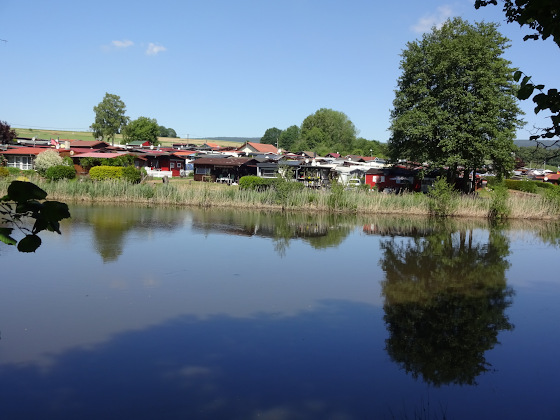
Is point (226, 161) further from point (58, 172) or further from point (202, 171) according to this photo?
point (58, 172)

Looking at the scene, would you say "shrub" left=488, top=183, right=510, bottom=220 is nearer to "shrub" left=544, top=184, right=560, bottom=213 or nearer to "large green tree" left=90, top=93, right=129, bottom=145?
"shrub" left=544, top=184, right=560, bottom=213

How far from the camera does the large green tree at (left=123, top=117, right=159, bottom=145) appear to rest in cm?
8288

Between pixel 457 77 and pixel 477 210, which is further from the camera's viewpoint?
pixel 457 77

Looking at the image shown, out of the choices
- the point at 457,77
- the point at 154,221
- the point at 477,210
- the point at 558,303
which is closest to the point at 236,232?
the point at 154,221

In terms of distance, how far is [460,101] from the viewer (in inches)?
1134

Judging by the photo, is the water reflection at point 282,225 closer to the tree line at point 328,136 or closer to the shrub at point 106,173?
the shrub at point 106,173

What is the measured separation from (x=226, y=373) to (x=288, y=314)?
2.63 m

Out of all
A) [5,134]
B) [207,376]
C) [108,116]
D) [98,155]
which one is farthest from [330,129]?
[207,376]

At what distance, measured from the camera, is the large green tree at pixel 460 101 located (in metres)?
28.4

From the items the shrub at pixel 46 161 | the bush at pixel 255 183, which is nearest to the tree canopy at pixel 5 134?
the shrub at pixel 46 161

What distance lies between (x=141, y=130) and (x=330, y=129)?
4086cm

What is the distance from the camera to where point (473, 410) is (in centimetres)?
561

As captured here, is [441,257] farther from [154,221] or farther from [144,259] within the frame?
[154,221]

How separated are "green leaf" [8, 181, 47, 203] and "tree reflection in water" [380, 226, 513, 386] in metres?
5.60
